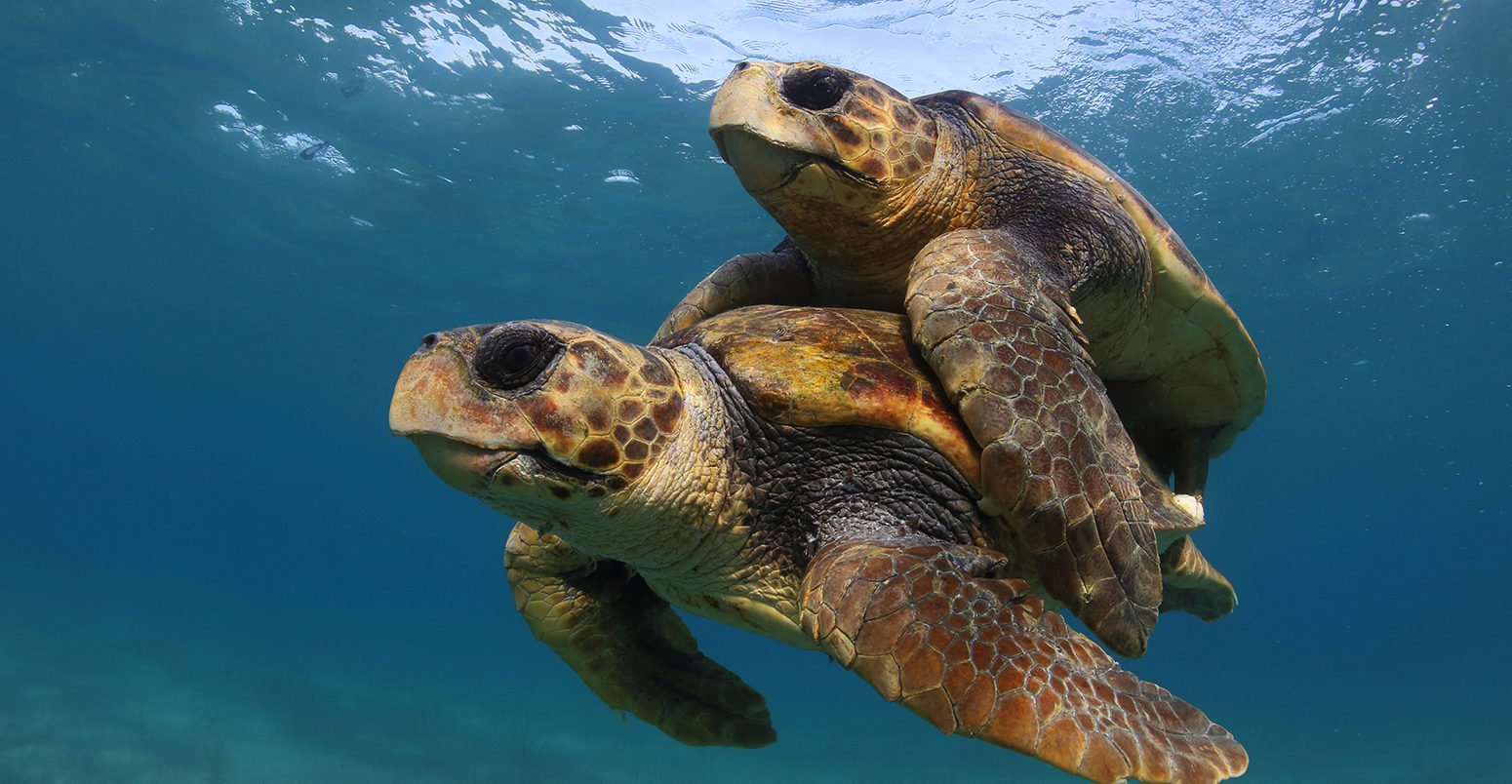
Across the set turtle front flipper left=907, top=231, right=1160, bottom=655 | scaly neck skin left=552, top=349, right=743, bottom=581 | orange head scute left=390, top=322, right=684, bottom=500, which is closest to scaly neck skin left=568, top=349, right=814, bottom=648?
scaly neck skin left=552, top=349, right=743, bottom=581

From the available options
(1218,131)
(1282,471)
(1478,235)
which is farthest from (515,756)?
(1282,471)

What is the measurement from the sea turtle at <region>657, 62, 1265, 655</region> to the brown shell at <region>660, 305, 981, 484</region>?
0.47ft

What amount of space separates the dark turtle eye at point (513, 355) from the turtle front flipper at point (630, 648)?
1.27 m

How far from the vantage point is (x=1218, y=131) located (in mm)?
14891

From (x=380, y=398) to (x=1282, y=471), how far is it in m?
62.2

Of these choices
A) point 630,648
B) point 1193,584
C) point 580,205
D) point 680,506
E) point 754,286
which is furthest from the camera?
point 580,205

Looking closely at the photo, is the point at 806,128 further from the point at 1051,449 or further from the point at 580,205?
the point at 580,205

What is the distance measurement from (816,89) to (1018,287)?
3.40ft

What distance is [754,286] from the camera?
3545 millimetres

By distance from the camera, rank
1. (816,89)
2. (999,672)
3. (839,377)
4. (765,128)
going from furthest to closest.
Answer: (816,89) → (765,128) → (839,377) → (999,672)

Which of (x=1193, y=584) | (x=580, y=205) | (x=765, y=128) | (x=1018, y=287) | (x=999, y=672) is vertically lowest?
(x=999, y=672)

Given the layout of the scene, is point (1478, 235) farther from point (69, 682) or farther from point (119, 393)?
point (119, 393)

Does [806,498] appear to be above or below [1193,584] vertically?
below

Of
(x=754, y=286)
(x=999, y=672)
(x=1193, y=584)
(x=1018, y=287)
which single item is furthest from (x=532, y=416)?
(x=1193, y=584)
